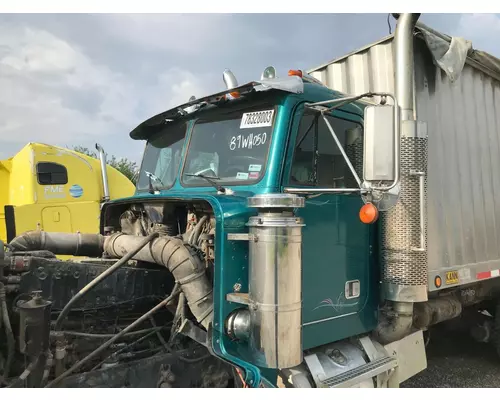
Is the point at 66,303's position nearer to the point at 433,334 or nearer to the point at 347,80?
the point at 347,80

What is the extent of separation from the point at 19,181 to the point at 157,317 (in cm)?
454

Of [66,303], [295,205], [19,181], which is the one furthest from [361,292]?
[19,181]

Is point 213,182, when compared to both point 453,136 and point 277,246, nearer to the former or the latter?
point 277,246

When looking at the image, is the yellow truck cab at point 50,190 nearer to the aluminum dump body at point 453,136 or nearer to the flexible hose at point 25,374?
the aluminum dump body at point 453,136

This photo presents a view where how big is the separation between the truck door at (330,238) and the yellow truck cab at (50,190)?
13.9ft

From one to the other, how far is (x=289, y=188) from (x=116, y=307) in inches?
56.7

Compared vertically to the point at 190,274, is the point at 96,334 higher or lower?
lower

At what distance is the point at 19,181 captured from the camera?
657 cm

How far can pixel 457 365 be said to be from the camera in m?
5.12

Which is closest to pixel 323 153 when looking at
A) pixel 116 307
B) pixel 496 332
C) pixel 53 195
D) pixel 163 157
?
pixel 163 157

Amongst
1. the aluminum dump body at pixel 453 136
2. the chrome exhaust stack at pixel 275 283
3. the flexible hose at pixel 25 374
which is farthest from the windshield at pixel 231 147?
the flexible hose at pixel 25 374

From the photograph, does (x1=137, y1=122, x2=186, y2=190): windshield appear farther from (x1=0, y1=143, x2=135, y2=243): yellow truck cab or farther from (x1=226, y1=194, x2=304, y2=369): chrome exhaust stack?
(x1=0, y1=143, x2=135, y2=243): yellow truck cab

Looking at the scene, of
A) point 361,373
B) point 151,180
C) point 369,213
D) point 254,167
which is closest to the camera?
point 369,213

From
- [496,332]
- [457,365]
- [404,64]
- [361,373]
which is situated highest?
[404,64]
